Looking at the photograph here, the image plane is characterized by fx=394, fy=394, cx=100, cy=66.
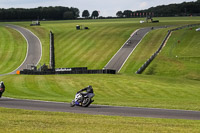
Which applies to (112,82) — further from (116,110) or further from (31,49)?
(31,49)

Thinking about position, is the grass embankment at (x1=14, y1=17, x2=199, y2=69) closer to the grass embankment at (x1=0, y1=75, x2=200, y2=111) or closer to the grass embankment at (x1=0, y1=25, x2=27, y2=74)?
the grass embankment at (x1=0, y1=25, x2=27, y2=74)

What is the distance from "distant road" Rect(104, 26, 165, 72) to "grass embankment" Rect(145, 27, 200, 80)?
755 centimetres

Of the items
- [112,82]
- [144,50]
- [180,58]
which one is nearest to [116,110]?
[112,82]

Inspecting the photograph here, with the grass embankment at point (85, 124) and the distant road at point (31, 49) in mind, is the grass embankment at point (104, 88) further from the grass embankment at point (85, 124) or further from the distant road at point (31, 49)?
the distant road at point (31, 49)

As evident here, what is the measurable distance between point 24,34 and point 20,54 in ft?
85.7

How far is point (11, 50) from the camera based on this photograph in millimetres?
106438

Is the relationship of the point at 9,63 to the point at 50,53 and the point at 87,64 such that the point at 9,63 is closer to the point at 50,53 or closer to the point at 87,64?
the point at 50,53

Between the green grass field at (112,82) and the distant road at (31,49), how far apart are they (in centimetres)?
183

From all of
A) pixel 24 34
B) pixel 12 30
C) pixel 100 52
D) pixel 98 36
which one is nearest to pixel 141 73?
pixel 100 52

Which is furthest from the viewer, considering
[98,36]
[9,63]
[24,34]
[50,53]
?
[24,34]

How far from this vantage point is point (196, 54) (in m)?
90.2

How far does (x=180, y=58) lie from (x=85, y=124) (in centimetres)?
6849

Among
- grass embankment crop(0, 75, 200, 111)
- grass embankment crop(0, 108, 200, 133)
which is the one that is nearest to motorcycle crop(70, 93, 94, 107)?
grass embankment crop(0, 108, 200, 133)

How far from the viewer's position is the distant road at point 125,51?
84150 mm
